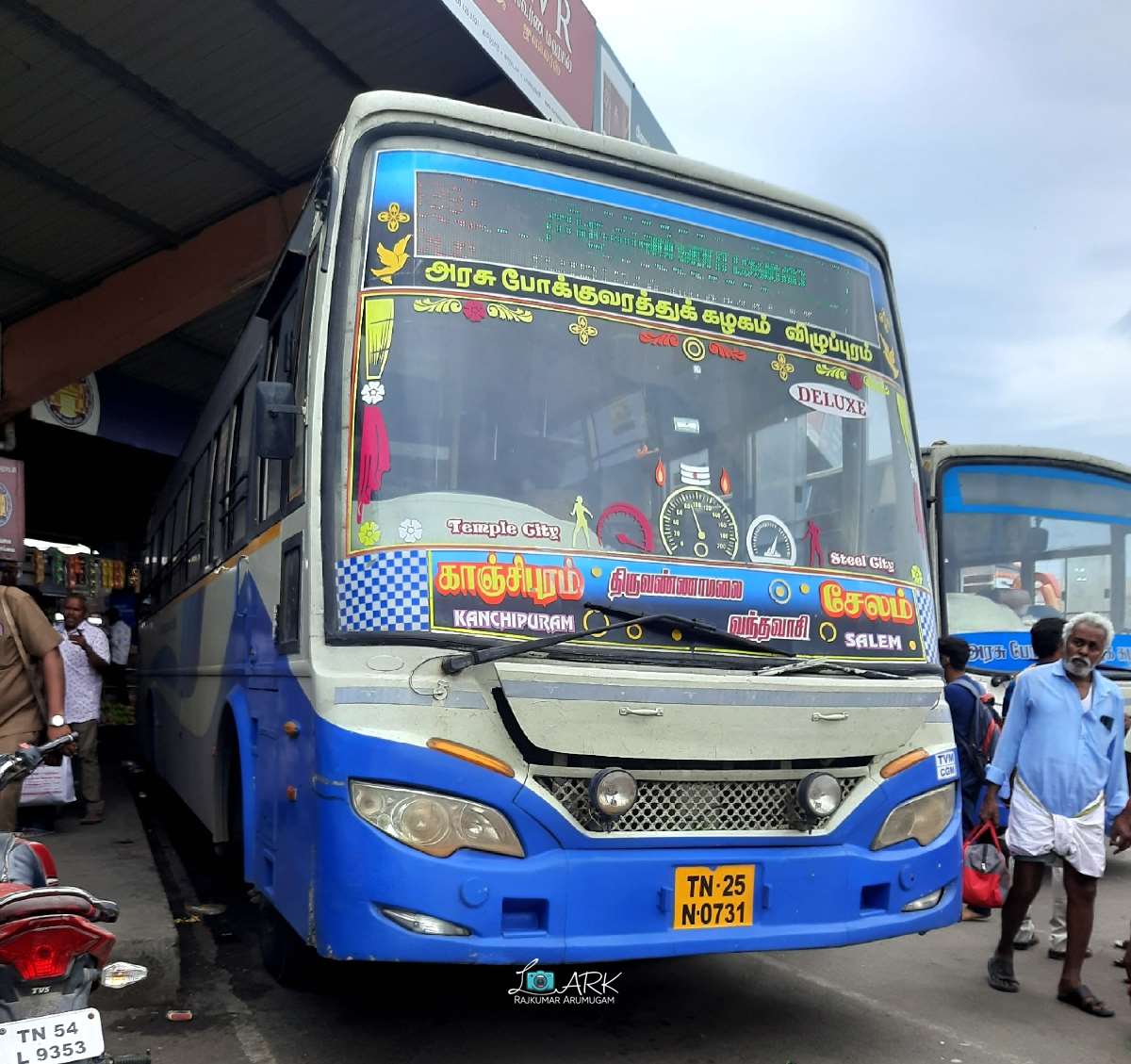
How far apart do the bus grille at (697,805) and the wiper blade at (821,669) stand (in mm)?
377

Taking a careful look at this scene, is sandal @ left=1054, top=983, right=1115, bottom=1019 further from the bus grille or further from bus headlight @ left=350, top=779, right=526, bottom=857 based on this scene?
bus headlight @ left=350, top=779, right=526, bottom=857

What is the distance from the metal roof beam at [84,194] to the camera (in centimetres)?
1090

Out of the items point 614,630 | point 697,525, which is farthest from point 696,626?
point 697,525

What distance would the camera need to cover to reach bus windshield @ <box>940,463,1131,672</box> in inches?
348

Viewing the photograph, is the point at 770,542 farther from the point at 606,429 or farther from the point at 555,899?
the point at 555,899

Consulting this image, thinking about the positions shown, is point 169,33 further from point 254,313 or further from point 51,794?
point 51,794

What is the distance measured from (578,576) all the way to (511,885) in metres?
1.00

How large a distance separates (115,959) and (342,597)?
2.18 metres

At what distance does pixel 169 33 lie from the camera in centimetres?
962

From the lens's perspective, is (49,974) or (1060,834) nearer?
(49,974)

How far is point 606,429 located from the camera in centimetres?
421

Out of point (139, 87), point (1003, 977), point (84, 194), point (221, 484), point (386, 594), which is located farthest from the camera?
point (84, 194)

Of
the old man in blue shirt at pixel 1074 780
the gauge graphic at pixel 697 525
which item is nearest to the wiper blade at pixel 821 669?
the gauge graphic at pixel 697 525

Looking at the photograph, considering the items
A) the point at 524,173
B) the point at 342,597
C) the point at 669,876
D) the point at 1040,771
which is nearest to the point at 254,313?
the point at 524,173
